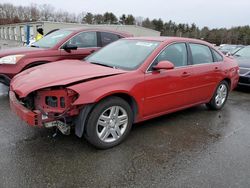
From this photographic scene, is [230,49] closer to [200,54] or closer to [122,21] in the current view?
[200,54]

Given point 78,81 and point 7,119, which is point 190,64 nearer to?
point 78,81

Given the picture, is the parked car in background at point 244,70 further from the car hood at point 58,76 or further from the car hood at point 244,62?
the car hood at point 58,76

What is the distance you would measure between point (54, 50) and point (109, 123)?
→ 3.22 m

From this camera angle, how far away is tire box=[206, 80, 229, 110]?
5.32 metres

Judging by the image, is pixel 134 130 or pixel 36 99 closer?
pixel 36 99

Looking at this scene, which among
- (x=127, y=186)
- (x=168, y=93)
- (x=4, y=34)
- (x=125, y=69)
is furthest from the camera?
(x=4, y=34)

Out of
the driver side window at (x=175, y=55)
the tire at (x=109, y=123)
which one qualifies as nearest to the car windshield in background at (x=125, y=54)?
the driver side window at (x=175, y=55)

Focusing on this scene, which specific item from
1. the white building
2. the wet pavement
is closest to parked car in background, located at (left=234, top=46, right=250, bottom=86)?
the wet pavement

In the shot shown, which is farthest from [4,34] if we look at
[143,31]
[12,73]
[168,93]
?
[168,93]

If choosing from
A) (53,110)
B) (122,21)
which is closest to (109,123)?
(53,110)

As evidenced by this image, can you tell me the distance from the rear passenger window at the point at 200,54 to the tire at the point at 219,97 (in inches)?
28.9

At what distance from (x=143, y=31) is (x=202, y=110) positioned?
30.9m

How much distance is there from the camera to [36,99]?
325cm

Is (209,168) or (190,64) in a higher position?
(190,64)
